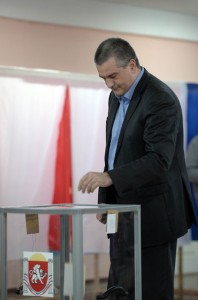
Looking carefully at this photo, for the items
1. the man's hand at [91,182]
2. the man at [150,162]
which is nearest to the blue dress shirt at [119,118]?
the man at [150,162]

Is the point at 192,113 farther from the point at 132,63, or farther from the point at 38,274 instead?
the point at 38,274

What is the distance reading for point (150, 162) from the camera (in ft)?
7.84

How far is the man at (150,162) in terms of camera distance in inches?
95.7

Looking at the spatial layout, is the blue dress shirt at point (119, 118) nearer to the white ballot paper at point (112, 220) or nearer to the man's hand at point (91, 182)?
the man's hand at point (91, 182)

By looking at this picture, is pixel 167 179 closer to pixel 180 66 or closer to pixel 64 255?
pixel 64 255

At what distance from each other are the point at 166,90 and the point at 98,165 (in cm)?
224

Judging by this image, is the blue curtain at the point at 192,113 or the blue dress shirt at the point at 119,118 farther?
the blue curtain at the point at 192,113

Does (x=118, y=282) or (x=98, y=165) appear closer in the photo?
(x=118, y=282)

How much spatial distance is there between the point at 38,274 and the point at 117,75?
905 millimetres

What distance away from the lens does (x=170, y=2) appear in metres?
5.61

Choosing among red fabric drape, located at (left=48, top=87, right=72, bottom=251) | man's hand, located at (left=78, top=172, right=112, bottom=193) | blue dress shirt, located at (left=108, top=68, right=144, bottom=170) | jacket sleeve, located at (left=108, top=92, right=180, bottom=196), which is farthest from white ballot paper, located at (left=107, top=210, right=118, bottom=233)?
red fabric drape, located at (left=48, top=87, right=72, bottom=251)

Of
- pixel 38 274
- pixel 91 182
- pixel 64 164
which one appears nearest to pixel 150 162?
pixel 91 182

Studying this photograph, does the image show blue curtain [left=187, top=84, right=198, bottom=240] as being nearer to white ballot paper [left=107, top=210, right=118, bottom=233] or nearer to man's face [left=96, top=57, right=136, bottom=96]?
man's face [left=96, top=57, right=136, bottom=96]

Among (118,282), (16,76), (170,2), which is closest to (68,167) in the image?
(16,76)
